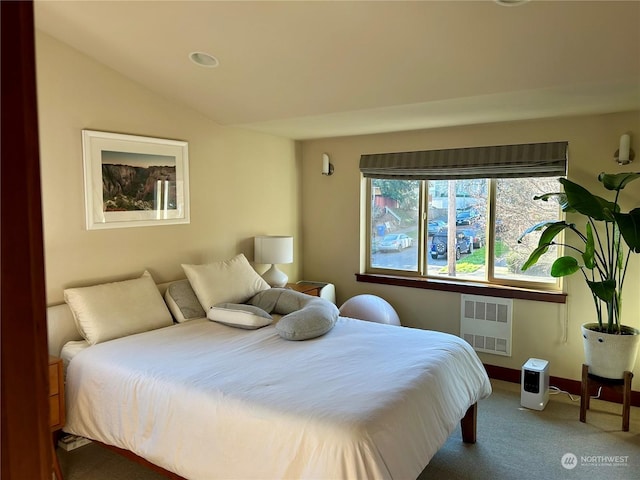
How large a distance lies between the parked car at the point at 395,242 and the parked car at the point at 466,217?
1.72ft

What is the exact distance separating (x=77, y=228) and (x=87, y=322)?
0.66m

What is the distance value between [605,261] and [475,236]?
107 cm

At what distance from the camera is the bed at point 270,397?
6.35ft

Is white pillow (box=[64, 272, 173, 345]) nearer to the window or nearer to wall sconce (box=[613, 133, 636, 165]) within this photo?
the window

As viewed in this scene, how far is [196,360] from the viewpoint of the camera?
2.63 meters

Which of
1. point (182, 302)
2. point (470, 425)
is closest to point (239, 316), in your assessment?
point (182, 302)

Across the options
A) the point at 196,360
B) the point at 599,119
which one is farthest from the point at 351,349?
the point at 599,119

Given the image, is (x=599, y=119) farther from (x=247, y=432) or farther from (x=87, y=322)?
(x=87, y=322)

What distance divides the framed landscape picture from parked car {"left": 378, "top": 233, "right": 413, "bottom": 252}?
A: 201cm

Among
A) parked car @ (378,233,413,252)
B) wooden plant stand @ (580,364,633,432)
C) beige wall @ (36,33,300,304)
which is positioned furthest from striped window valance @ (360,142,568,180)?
wooden plant stand @ (580,364,633,432)

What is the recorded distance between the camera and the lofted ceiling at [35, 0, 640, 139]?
2365 millimetres

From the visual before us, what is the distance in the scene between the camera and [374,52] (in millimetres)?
2775

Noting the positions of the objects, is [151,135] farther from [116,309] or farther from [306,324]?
[306,324]

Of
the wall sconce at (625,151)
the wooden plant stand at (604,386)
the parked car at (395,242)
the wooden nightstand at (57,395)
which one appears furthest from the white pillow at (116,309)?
the wall sconce at (625,151)
